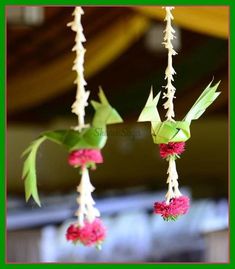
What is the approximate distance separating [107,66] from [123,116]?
68 centimetres

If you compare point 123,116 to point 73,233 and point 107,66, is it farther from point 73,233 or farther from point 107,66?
point 73,233

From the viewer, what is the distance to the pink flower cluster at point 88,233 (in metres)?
0.55

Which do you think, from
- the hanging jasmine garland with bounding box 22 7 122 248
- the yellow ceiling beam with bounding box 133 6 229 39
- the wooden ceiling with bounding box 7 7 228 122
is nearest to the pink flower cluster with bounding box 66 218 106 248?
the hanging jasmine garland with bounding box 22 7 122 248

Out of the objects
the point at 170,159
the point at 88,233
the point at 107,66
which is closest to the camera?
the point at 88,233

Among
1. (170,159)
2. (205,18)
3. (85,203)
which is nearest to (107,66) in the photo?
(205,18)

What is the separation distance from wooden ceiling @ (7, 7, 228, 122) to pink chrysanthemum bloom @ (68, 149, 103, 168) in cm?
129

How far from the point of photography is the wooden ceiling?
216 cm

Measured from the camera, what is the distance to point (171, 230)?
2463 mm

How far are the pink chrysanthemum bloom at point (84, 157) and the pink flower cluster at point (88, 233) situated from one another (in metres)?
0.06

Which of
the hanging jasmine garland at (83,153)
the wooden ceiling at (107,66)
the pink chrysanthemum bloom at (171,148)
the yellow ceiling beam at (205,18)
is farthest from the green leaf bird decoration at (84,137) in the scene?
the wooden ceiling at (107,66)

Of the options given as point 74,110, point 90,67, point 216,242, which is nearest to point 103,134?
point 74,110

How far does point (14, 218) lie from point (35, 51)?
76 centimetres

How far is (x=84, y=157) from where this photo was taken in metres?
0.55

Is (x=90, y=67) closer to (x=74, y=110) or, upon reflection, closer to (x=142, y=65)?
(x=142, y=65)
